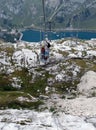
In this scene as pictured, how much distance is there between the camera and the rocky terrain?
49.4 metres

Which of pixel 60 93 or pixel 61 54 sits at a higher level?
pixel 61 54

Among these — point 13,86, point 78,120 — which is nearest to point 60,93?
point 13,86

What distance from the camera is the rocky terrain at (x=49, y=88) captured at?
49.4 m

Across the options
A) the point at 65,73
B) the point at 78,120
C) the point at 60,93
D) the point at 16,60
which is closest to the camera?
the point at 78,120

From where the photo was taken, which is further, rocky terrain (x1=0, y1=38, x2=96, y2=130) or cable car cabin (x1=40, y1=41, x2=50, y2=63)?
cable car cabin (x1=40, y1=41, x2=50, y2=63)

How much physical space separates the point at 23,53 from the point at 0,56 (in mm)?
5486

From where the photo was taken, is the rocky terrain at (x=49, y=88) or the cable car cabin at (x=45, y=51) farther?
the cable car cabin at (x=45, y=51)

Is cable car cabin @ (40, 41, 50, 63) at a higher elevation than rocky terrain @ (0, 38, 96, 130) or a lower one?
higher

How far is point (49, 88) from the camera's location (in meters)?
65.2

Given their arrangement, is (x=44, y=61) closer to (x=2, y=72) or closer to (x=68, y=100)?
(x=2, y=72)

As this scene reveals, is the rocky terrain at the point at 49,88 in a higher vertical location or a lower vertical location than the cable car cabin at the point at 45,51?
lower

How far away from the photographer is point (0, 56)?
74.0 metres

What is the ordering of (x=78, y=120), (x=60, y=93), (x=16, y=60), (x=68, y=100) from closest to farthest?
(x=78, y=120) < (x=68, y=100) < (x=60, y=93) < (x=16, y=60)

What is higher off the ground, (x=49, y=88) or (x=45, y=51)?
(x=45, y=51)
